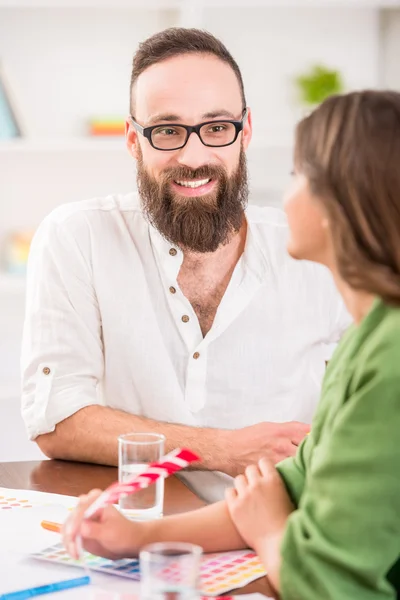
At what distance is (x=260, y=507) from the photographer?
1.35m

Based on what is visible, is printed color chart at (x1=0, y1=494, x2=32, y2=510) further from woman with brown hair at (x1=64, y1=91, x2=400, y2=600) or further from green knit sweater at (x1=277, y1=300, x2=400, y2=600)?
green knit sweater at (x1=277, y1=300, x2=400, y2=600)

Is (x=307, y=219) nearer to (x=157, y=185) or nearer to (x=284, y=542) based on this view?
(x=284, y=542)

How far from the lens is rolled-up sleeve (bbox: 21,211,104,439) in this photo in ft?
6.98

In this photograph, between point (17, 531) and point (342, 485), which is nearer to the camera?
point (342, 485)

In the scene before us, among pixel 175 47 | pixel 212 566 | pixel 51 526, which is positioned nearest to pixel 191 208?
pixel 175 47

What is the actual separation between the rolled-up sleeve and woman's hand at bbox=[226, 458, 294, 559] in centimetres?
78

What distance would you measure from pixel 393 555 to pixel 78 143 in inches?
110

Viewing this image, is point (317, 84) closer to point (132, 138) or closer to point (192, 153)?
point (132, 138)

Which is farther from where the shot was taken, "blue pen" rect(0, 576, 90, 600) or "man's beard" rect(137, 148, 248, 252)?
"man's beard" rect(137, 148, 248, 252)

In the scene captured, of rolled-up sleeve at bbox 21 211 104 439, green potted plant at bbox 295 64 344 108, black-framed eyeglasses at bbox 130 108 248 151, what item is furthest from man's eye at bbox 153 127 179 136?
green potted plant at bbox 295 64 344 108

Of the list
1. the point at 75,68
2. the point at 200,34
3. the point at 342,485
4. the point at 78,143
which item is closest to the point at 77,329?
the point at 200,34

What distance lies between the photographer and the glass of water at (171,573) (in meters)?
1.04

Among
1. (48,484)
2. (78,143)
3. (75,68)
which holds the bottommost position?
(48,484)

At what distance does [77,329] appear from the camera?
2.26 metres
